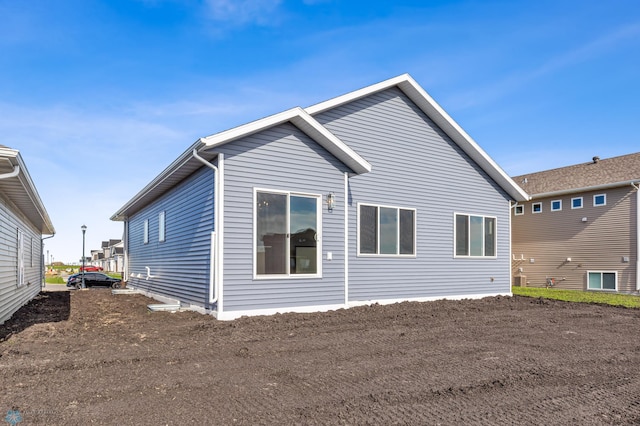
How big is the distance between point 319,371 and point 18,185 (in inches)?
268

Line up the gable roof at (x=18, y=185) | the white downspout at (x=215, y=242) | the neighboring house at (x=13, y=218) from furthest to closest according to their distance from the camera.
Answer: the white downspout at (x=215, y=242) < the neighboring house at (x=13, y=218) < the gable roof at (x=18, y=185)

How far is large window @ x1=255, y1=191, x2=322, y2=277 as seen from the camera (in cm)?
869

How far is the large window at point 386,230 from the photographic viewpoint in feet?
35.3

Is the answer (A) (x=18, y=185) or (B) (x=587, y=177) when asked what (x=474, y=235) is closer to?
(B) (x=587, y=177)

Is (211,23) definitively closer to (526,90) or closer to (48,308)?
(48,308)

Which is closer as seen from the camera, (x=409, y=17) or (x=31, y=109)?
(x=409, y=17)

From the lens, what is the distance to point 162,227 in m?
12.4

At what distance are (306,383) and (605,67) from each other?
13545 mm

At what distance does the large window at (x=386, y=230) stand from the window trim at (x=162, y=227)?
5.55 m

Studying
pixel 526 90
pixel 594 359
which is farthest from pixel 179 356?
pixel 526 90

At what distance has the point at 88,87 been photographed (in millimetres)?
12141

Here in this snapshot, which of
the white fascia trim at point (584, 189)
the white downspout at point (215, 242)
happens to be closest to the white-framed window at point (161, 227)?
the white downspout at point (215, 242)

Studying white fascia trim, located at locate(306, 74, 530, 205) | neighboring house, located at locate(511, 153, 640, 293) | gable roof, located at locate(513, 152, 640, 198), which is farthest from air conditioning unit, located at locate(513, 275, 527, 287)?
white fascia trim, located at locate(306, 74, 530, 205)

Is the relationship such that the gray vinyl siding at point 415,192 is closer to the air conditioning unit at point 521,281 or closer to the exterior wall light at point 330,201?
the exterior wall light at point 330,201
